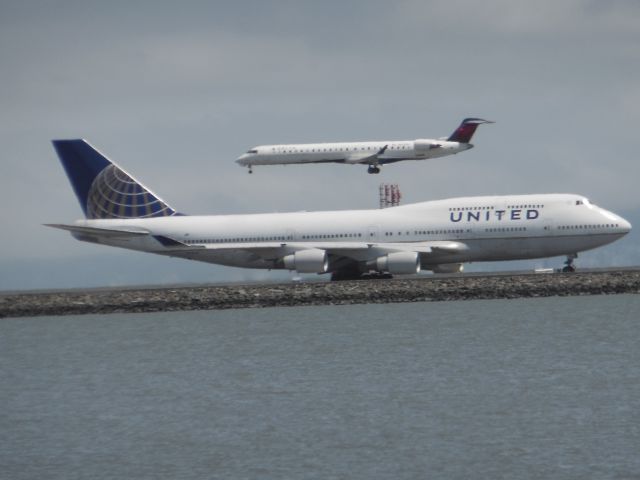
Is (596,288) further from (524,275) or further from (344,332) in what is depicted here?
(344,332)

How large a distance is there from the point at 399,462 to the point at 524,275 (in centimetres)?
4061

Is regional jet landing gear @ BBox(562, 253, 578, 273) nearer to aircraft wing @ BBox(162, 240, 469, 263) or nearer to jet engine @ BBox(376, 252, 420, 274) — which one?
aircraft wing @ BBox(162, 240, 469, 263)

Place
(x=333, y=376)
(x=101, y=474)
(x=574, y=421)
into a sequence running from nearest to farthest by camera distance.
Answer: (x=101, y=474)
(x=574, y=421)
(x=333, y=376)

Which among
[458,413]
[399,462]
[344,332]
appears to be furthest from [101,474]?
[344,332]

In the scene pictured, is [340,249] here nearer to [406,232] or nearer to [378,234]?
[378,234]

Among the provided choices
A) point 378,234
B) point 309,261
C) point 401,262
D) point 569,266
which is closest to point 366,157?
point 378,234

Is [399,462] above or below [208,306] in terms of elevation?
below

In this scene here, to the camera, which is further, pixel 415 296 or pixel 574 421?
pixel 415 296

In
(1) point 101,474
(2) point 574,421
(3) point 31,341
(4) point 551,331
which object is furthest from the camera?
(3) point 31,341

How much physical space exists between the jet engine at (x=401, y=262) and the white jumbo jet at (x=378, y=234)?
2.1 inches

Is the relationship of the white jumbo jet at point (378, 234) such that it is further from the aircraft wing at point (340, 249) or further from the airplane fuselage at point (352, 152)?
the airplane fuselage at point (352, 152)

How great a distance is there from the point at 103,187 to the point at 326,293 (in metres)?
18.2

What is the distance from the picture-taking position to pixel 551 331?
185 ft

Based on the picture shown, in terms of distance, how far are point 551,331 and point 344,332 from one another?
9.75 meters
